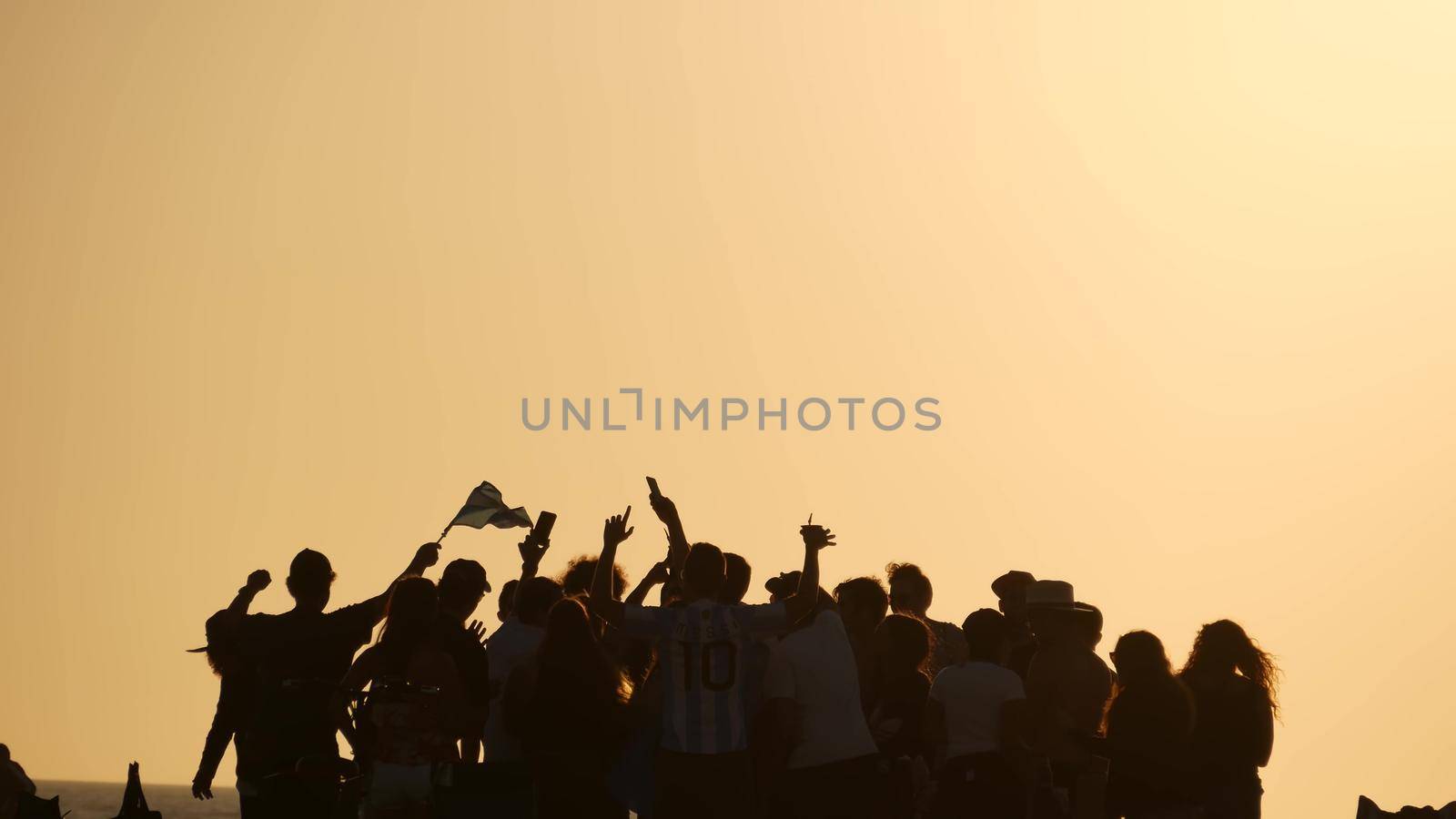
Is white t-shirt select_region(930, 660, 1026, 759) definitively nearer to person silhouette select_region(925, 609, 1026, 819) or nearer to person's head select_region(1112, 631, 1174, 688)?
person silhouette select_region(925, 609, 1026, 819)

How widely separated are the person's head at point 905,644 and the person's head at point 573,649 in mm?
1916

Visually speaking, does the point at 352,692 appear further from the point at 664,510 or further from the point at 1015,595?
the point at 1015,595

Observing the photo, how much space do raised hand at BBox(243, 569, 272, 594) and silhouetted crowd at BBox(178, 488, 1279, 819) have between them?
17 millimetres

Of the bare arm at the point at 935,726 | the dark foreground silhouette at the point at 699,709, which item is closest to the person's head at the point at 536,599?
the dark foreground silhouette at the point at 699,709

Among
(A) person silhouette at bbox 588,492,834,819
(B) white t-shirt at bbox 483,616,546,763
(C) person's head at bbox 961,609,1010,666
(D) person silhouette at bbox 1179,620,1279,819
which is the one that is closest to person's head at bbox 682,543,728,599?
(A) person silhouette at bbox 588,492,834,819

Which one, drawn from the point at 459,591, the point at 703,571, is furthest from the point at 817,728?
the point at 459,591

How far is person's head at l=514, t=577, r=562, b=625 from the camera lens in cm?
1246

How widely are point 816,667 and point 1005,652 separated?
8.35 ft

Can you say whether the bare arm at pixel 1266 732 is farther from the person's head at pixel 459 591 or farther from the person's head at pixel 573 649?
the person's head at pixel 459 591

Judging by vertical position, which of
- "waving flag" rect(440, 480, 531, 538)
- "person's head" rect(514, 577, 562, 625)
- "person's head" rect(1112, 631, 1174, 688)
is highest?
"waving flag" rect(440, 480, 531, 538)

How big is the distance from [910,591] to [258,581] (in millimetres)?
4181

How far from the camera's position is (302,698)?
11.6 m

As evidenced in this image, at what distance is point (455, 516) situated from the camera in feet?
50.2

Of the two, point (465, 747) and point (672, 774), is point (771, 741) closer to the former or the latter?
point (672, 774)
